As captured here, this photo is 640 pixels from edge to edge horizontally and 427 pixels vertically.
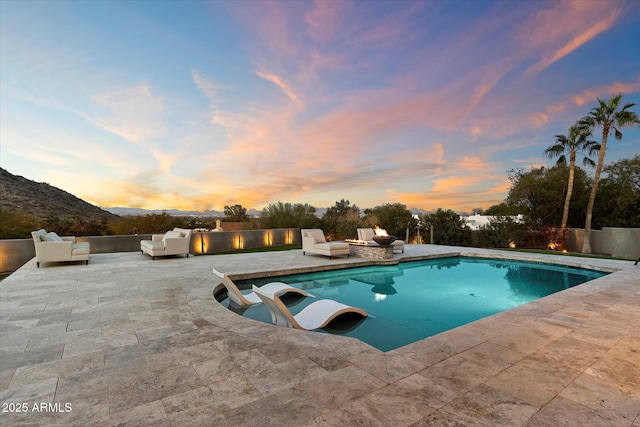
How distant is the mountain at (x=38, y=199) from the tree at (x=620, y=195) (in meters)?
25.3

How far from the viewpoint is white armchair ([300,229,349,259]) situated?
8.27 m

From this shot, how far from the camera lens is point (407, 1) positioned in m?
7.94

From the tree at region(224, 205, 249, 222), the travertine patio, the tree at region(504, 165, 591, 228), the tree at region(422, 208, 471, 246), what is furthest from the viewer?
the tree at region(224, 205, 249, 222)

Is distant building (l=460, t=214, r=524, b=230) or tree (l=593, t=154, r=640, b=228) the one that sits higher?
tree (l=593, t=154, r=640, b=228)

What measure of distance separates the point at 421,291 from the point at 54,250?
26.1 ft

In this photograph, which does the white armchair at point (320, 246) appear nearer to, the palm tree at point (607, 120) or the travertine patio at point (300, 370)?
the travertine patio at point (300, 370)

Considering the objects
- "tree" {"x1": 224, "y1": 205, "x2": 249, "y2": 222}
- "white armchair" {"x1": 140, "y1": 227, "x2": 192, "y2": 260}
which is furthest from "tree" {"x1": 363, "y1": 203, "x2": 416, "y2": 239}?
"tree" {"x1": 224, "y1": 205, "x2": 249, "y2": 222}

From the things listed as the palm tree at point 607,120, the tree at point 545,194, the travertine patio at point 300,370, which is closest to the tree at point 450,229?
the tree at point 545,194

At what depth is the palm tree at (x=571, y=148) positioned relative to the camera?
1343cm

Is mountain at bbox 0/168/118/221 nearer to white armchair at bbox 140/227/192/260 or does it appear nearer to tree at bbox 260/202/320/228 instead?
tree at bbox 260/202/320/228

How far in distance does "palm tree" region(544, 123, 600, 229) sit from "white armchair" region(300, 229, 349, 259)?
10.8 metres

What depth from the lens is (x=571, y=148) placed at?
13.7 m

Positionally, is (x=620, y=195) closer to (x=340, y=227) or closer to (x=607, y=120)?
(x=607, y=120)

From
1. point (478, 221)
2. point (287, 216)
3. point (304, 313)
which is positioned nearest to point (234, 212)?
point (287, 216)
